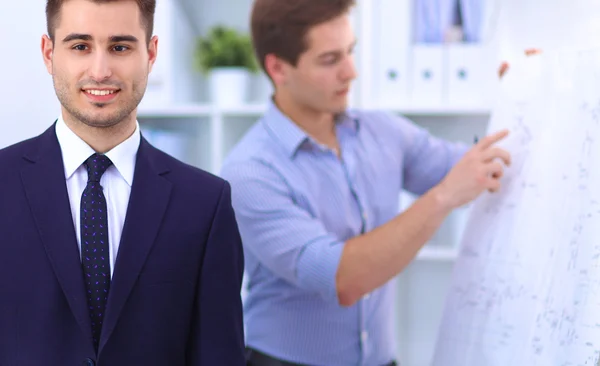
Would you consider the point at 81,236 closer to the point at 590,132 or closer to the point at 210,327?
the point at 210,327

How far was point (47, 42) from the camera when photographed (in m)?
0.90

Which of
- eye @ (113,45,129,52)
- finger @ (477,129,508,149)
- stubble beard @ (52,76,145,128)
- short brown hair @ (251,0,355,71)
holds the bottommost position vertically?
finger @ (477,129,508,149)

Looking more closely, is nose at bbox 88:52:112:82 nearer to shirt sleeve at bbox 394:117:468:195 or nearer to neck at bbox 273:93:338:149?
neck at bbox 273:93:338:149

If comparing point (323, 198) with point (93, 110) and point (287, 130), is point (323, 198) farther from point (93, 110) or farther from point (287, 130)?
point (93, 110)

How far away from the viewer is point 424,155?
5.69 ft

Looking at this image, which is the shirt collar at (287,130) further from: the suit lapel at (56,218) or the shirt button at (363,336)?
the suit lapel at (56,218)

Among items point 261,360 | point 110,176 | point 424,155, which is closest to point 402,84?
point 424,155

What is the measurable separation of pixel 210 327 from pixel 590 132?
2.25 feet

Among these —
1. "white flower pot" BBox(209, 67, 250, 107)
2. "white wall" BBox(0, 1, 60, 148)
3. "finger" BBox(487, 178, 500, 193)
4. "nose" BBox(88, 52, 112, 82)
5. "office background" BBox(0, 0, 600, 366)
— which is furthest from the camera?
"white flower pot" BBox(209, 67, 250, 107)

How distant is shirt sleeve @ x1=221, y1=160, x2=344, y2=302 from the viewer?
4.71 feet

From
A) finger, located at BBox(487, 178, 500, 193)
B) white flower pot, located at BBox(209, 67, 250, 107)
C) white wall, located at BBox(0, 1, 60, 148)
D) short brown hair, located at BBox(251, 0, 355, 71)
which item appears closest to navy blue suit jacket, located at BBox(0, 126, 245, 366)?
white wall, located at BBox(0, 1, 60, 148)

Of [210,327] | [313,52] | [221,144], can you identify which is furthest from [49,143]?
[221,144]

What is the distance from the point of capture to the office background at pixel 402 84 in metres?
2.22

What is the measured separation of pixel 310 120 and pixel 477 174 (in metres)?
0.44
